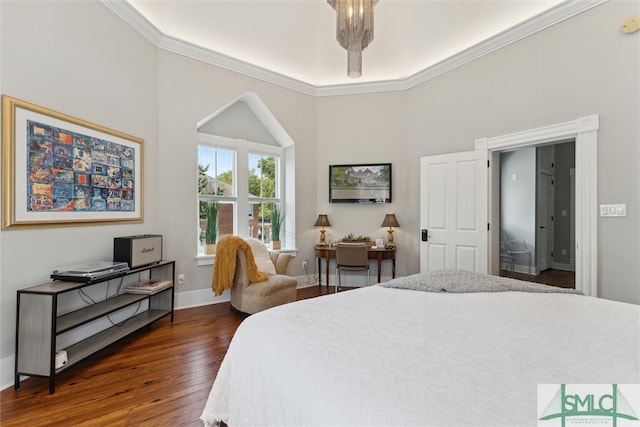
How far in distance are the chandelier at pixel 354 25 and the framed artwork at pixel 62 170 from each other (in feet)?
7.18

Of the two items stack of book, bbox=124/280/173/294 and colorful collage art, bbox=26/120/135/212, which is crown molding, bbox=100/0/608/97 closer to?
colorful collage art, bbox=26/120/135/212

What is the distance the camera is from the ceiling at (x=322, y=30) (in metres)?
3.45

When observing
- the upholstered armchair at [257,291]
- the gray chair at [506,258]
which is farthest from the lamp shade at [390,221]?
the gray chair at [506,258]

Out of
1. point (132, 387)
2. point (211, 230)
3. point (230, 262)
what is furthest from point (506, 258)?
point (132, 387)

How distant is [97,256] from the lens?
2.68 meters

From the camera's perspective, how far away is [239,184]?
14.2 feet

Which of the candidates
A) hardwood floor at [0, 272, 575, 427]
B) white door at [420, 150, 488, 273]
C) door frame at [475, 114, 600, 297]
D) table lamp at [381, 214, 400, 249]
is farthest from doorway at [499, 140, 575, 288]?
hardwood floor at [0, 272, 575, 427]

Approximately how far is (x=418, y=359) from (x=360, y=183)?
3.83 m

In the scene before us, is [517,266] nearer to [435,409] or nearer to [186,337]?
[186,337]

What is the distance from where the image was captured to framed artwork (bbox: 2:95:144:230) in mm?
2035

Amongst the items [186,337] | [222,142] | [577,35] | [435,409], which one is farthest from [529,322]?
[222,142]

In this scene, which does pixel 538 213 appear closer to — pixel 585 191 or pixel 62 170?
pixel 585 191

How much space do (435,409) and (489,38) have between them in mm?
3996

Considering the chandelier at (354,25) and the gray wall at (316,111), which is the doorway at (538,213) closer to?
the gray wall at (316,111)
